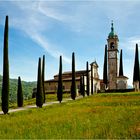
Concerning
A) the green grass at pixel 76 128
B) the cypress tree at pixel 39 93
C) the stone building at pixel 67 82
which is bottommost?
the green grass at pixel 76 128

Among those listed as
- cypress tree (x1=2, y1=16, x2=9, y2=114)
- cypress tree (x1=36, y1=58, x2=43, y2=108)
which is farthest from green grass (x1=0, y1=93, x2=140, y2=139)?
cypress tree (x1=36, y1=58, x2=43, y2=108)

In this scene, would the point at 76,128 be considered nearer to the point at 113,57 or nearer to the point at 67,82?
the point at 67,82

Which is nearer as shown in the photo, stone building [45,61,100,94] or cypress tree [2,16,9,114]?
cypress tree [2,16,9,114]

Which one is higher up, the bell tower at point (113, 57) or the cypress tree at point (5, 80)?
the bell tower at point (113, 57)

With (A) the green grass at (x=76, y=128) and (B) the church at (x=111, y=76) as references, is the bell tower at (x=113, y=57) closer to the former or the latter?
(B) the church at (x=111, y=76)

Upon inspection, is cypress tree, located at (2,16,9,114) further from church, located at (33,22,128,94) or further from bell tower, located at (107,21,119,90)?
bell tower, located at (107,21,119,90)

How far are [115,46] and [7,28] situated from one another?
5344 centimetres

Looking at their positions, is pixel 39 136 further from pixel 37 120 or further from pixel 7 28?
pixel 7 28

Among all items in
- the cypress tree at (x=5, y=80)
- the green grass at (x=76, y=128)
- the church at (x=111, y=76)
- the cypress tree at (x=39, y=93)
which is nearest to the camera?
the green grass at (x=76, y=128)

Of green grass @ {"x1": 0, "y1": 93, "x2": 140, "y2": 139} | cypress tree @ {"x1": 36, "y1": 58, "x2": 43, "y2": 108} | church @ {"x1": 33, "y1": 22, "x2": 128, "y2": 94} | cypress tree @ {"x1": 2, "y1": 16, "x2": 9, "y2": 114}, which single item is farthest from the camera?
church @ {"x1": 33, "y1": 22, "x2": 128, "y2": 94}

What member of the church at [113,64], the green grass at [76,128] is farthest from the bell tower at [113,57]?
the green grass at [76,128]

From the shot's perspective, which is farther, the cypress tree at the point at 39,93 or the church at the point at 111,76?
the church at the point at 111,76

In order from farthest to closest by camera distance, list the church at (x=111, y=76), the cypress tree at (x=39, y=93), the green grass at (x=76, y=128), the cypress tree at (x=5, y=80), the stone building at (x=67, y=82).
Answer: the stone building at (x=67, y=82) → the church at (x=111, y=76) → the cypress tree at (x=39, y=93) → the cypress tree at (x=5, y=80) → the green grass at (x=76, y=128)

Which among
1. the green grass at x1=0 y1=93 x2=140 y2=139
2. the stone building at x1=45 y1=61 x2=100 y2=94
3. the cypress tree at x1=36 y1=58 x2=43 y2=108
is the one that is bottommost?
the green grass at x1=0 y1=93 x2=140 y2=139
